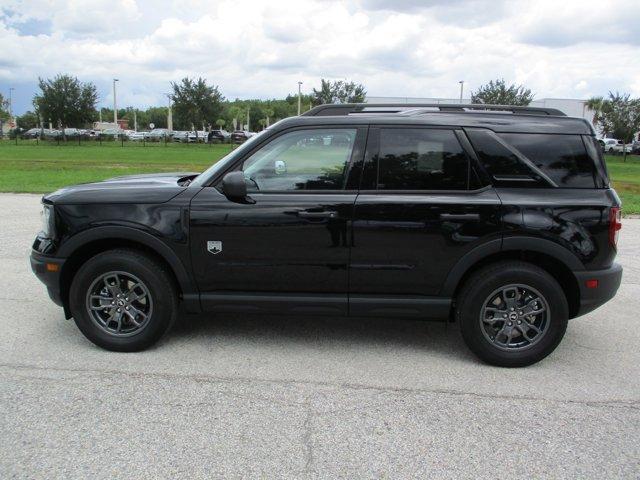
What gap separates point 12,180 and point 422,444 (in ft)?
54.4

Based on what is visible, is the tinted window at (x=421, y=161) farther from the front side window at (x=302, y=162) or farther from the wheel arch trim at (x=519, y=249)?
the wheel arch trim at (x=519, y=249)

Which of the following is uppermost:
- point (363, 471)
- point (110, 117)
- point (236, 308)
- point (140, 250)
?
point (110, 117)

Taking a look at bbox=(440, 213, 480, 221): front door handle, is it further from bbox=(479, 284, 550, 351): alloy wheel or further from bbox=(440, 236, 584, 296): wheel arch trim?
bbox=(479, 284, 550, 351): alloy wheel

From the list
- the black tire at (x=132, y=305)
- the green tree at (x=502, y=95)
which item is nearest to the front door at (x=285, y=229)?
the black tire at (x=132, y=305)

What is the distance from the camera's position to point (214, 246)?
4062 mm

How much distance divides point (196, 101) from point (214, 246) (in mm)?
53418

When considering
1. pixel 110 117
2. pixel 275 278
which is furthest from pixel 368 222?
pixel 110 117

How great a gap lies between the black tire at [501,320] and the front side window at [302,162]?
4.04 ft

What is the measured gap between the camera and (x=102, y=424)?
3191 millimetres

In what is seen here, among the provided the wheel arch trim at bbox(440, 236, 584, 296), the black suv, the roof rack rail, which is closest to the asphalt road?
the black suv

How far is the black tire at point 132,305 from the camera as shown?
162 inches

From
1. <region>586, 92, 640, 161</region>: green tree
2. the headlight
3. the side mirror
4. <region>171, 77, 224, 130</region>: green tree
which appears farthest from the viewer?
<region>171, 77, 224, 130</region>: green tree

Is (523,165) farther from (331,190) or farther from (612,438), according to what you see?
(612,438)

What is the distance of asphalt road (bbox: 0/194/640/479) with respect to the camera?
2.86 metres
